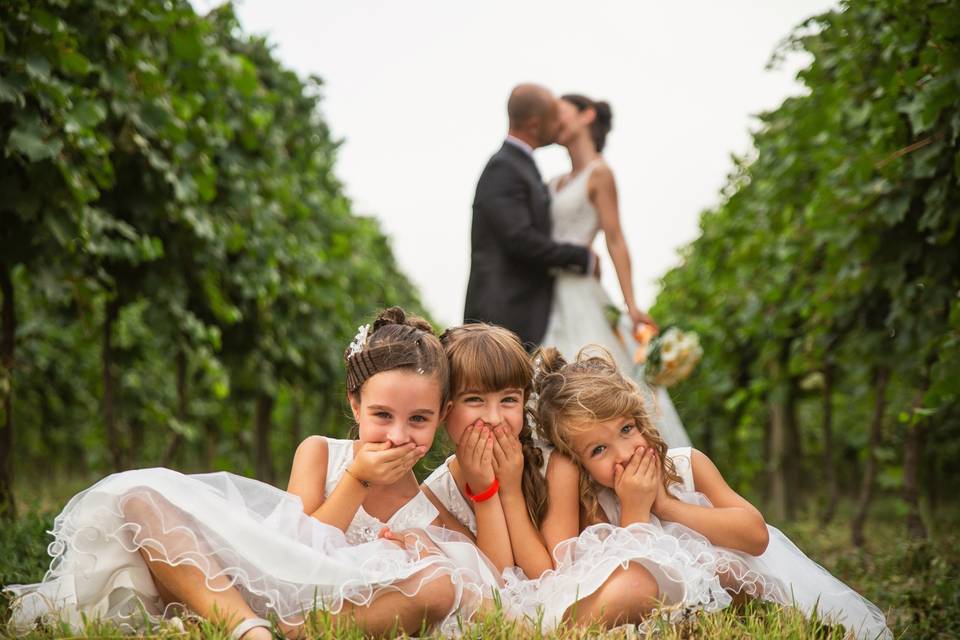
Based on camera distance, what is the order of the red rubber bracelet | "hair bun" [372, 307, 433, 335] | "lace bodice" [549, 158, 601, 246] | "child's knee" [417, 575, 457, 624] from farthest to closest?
"lace bodice" [549, 158, 601, 246]
"hair bun" [372, 307, 433, 335]
the red rubber bracelet
"child's knee" [417, 575, 457, 624]

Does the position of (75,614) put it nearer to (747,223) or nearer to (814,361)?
(814,361)

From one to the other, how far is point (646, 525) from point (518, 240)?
1.89 m

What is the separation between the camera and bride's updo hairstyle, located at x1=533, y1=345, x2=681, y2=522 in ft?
9.64

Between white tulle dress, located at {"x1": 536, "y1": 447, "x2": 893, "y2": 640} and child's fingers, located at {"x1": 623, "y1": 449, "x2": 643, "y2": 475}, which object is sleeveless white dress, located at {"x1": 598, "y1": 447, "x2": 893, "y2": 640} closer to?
white tulle dress, located at {"x1": 536, "y1": 447, "x2": 893, "y2": 640}

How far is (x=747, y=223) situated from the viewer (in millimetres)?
7977

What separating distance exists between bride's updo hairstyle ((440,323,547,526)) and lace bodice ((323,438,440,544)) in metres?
0.33

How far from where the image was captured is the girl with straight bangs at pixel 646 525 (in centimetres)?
263

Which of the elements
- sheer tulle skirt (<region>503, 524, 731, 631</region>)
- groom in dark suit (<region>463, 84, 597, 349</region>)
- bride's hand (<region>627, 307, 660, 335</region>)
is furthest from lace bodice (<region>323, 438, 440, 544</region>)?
bride's hand (<region>627, 307, 660, 335</region>)

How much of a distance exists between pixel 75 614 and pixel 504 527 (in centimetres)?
121

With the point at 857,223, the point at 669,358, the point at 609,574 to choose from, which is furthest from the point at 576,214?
the point at 609,574

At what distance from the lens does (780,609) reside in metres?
2.68

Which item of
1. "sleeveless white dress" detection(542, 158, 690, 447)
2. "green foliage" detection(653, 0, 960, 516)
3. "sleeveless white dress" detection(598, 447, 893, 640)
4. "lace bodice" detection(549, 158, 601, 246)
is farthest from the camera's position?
"lace bodice" detection(549, 158, 601, 246)

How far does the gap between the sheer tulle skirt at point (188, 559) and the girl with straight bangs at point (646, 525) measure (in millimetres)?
421

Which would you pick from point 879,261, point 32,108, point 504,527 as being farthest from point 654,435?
point 32,108
